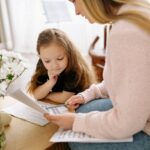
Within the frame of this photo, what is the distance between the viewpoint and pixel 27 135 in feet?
3.48

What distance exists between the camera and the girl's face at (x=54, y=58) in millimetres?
1263

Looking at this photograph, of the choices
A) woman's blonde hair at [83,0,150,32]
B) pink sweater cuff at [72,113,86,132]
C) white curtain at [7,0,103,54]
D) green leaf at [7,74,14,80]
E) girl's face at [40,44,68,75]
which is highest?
woman's blonde hair at [83,0,150,32]

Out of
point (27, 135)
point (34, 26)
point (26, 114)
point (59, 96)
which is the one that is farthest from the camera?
point (34, 26)

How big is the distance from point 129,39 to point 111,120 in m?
0.25

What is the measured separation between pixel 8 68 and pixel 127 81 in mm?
416

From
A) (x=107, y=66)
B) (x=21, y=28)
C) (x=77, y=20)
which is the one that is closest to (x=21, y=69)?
(x=107, y=66)

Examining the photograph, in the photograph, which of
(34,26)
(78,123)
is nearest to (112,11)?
(78,123)

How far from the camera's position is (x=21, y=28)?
10.1 feet

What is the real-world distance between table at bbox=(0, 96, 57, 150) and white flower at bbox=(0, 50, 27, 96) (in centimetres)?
19

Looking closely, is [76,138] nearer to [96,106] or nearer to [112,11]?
[96,106]

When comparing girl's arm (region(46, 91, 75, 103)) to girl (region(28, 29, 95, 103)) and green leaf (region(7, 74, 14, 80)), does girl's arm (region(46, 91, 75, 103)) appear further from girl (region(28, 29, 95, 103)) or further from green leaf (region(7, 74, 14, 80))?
green leaf (region(7, 74, 14, 80))

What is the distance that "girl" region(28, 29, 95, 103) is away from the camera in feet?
4.19

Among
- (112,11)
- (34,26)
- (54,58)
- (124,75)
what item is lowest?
(34,26)

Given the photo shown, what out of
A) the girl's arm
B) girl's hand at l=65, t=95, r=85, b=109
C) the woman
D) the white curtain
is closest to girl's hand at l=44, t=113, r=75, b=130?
the woman
